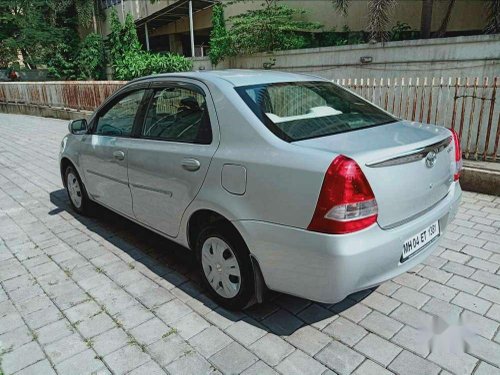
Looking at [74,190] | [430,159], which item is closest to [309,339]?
[430,159]

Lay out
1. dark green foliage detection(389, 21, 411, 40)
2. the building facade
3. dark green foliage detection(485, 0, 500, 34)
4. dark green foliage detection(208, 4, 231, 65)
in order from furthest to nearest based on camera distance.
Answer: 1. dark green foliage detection(208, 4, 231, 65)
2. dark green foliage detection(389, 21, 411, 40)
3. the building facade
4. dark green foliage detection(485, 0, 500, 34)

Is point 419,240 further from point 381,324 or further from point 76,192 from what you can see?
point 76,192

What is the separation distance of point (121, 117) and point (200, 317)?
2.14 meters

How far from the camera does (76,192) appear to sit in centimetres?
478

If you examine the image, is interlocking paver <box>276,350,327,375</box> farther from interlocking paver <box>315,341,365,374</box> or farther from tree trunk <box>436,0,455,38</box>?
tree trunk <box>436,0,455,38</box>

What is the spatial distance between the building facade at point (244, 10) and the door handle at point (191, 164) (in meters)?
9.77

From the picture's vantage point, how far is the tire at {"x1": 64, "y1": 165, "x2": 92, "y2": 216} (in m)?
4.65

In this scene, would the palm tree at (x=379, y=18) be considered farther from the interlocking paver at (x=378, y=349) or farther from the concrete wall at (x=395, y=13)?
the interlocking paver at (x=378, y=349)

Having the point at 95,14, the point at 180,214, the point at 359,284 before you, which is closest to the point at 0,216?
the point at 180,214

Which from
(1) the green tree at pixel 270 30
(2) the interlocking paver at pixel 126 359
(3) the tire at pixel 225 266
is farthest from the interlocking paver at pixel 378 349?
(1) the green tree at pixel 270 30

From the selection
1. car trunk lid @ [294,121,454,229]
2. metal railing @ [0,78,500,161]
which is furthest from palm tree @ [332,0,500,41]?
car trunk lid @ [294,121,454,229]

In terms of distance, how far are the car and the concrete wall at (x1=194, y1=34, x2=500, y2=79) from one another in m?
5.67

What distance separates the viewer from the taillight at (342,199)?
2.11 meters

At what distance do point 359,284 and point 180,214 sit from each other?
4.74ft
